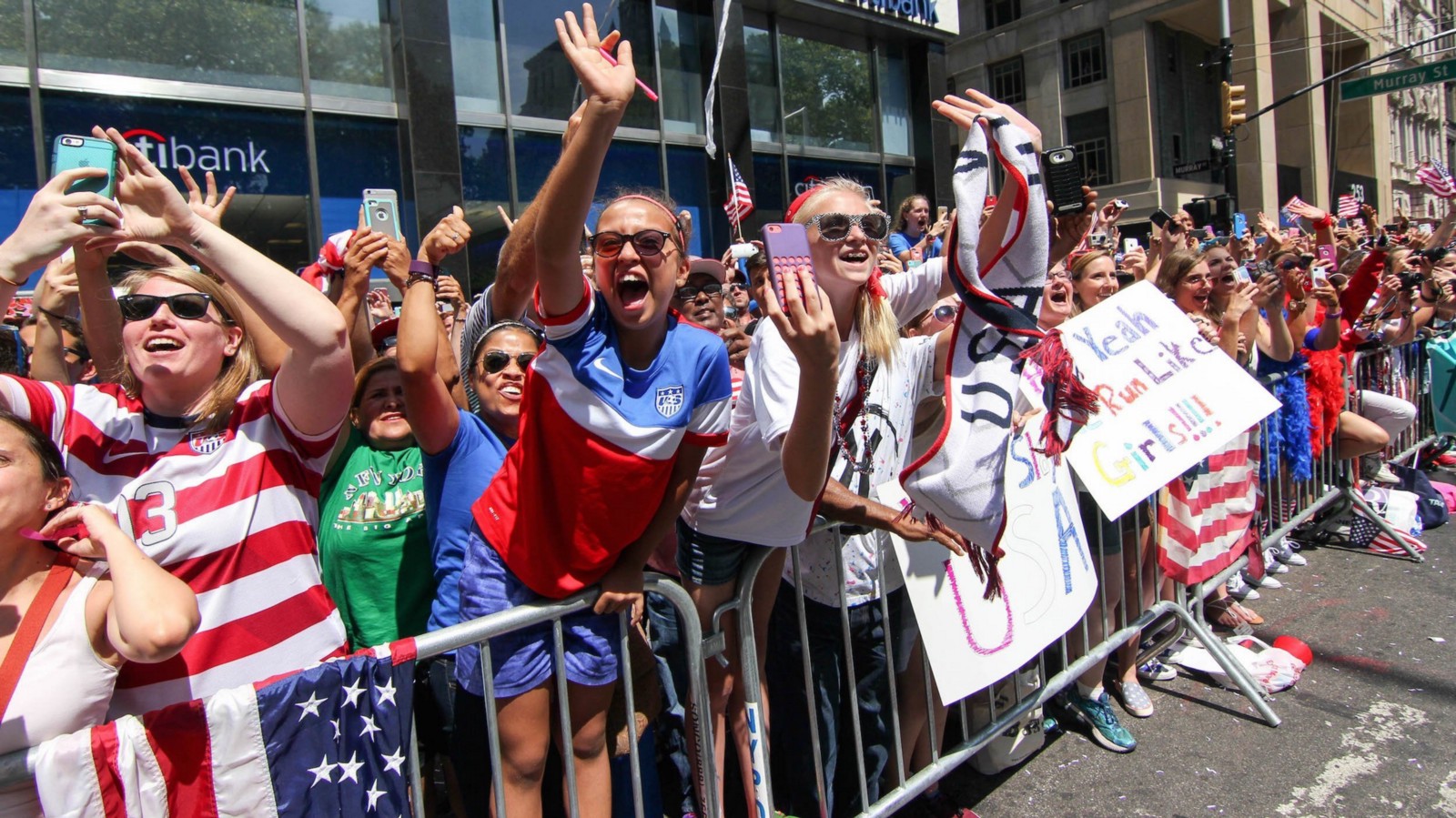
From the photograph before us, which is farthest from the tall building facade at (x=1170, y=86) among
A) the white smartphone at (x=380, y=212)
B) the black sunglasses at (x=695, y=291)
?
the white smartphone at (x=380, y=212)

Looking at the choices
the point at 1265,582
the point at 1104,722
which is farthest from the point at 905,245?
the point at 1104,722

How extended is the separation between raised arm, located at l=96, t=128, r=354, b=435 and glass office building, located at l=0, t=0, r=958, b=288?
774 centimetres

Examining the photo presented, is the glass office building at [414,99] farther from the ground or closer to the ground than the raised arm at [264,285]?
farther from the ground

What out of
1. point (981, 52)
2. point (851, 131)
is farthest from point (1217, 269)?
point (981, 52)

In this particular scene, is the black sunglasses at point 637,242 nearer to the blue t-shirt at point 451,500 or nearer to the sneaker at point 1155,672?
the blue t-shirt at point 451,500

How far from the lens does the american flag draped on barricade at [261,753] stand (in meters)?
1.47

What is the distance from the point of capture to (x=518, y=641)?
2119 mm

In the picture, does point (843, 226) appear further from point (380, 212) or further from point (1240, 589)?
point (1240, 589)

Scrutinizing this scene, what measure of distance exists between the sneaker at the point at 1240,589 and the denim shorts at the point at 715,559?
3602 mm

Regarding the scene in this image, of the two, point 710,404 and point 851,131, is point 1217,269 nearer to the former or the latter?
point 710,404

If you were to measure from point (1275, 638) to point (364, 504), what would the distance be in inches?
171

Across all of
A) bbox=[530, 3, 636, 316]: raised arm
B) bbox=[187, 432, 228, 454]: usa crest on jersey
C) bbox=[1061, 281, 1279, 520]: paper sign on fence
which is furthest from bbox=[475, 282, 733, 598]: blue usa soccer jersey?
bbox=[1061, 281, 1279, 520]: paper sign on fence

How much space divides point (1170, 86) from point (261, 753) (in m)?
32.9

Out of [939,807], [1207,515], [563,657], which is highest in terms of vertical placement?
[563,657]
